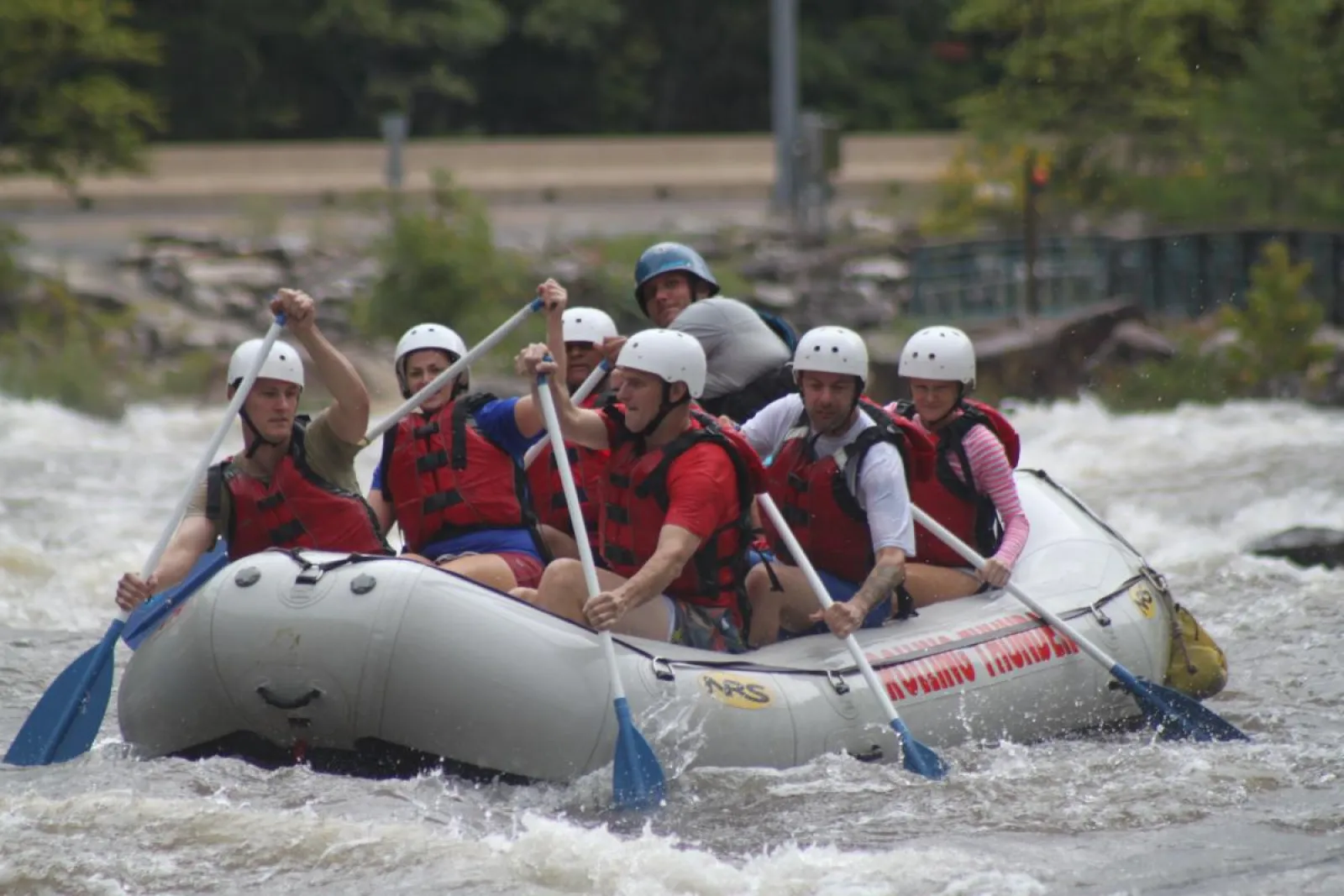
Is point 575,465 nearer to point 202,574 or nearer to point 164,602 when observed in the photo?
point 202,574

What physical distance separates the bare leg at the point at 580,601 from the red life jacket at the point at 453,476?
50cm

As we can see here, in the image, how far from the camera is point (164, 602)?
676 centimetres

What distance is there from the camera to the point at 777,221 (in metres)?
24.2

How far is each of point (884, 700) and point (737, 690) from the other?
48cm

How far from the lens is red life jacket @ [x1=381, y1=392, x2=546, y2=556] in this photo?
270 inches

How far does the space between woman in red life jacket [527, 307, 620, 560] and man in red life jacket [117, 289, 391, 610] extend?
0.75 metres

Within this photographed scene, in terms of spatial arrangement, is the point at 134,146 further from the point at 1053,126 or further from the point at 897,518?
the point at 897,518

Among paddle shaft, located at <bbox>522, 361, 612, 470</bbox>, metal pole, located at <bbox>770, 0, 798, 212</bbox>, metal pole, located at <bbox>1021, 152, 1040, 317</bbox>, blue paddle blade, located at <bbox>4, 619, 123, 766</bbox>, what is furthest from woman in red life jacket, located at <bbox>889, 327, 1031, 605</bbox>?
metal pole, located at <bbox>770, 0, 798, 212</bbox>

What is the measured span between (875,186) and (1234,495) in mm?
16195

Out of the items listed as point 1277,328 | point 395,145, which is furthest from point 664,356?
point 395,145

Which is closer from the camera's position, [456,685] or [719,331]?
[456,685]

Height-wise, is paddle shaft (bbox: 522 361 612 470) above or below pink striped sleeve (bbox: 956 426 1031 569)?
above

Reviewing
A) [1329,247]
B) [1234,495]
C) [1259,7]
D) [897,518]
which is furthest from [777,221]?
[897,518]

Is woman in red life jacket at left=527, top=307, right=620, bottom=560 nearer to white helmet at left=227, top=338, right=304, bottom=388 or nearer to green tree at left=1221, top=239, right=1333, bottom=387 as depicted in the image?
white helmet at left=227, top=338, right=304, bottom=388
